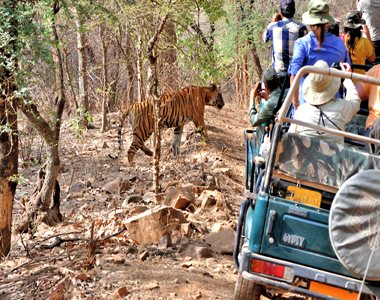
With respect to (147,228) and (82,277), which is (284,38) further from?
(82,277)

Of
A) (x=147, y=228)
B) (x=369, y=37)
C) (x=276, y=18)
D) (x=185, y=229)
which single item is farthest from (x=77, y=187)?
(x=369, y=37)

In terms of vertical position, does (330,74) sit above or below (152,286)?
above

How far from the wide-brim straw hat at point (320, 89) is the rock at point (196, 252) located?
2142 millimetres

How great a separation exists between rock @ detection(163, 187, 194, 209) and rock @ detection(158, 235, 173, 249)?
3.21 feet

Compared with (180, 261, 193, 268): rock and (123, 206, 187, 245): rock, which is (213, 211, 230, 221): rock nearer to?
(123, 206, 187, 245): rock

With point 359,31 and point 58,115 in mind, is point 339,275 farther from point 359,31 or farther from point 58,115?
point 58,115

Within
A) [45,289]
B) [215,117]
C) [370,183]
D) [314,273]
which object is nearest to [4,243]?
[45,289]

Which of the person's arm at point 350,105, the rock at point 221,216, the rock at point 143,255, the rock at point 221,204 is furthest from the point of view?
the rock at point 221,204

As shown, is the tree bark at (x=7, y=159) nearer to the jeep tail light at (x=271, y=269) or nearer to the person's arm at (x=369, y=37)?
the jeep tail light at (x=271, y=269)

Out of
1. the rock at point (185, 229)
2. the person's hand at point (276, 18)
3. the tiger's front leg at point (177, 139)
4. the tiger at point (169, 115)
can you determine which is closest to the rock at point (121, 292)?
the rock at point (185, 229)

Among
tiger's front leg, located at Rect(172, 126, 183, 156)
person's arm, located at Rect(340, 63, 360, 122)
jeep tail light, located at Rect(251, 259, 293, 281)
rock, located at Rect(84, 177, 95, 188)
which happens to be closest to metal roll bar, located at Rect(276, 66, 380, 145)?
person's arm, located at Rect(340, 63, 360, 122)

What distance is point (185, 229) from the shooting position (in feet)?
16.5

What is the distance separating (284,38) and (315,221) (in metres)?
2.78

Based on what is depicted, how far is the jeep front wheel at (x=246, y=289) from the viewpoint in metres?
3.08
